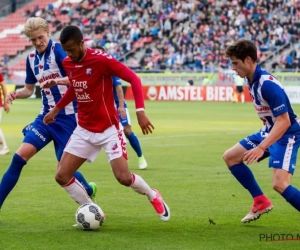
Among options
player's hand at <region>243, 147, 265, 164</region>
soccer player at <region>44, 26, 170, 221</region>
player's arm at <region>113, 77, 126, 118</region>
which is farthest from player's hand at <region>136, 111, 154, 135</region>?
player's arm at <region>113, 77, 126, 118</region>

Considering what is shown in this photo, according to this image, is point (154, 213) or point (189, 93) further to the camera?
point (189, 93)

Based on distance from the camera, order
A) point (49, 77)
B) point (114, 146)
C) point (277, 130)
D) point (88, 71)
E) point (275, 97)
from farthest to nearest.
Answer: point (49, 77) → point (114, 146) → point (88, 71) → point (275, 97) → point (277, 130)

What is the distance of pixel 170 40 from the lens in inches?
1967

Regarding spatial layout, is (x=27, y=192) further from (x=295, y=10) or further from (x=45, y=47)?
(x=295, y=10)

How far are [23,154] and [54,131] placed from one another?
536 millimetres

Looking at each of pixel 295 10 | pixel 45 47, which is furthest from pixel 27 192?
pixel 295 10

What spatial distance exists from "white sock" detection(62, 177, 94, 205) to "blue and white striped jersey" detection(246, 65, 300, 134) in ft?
7.10

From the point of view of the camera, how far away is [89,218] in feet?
→ 27.4

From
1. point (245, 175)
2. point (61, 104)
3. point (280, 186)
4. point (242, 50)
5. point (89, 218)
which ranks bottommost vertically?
point (89, 218)

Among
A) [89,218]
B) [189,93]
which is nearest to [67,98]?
[89,218]

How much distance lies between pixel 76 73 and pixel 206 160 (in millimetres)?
7923

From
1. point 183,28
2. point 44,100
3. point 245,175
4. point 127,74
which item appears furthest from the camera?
point 183,28

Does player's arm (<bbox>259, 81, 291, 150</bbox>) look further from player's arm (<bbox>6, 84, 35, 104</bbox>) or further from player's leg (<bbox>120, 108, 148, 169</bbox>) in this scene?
player's leg (<bbox>120, 108, 148, 169</bbox>)

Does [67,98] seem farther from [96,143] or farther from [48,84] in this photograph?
[96,143]
